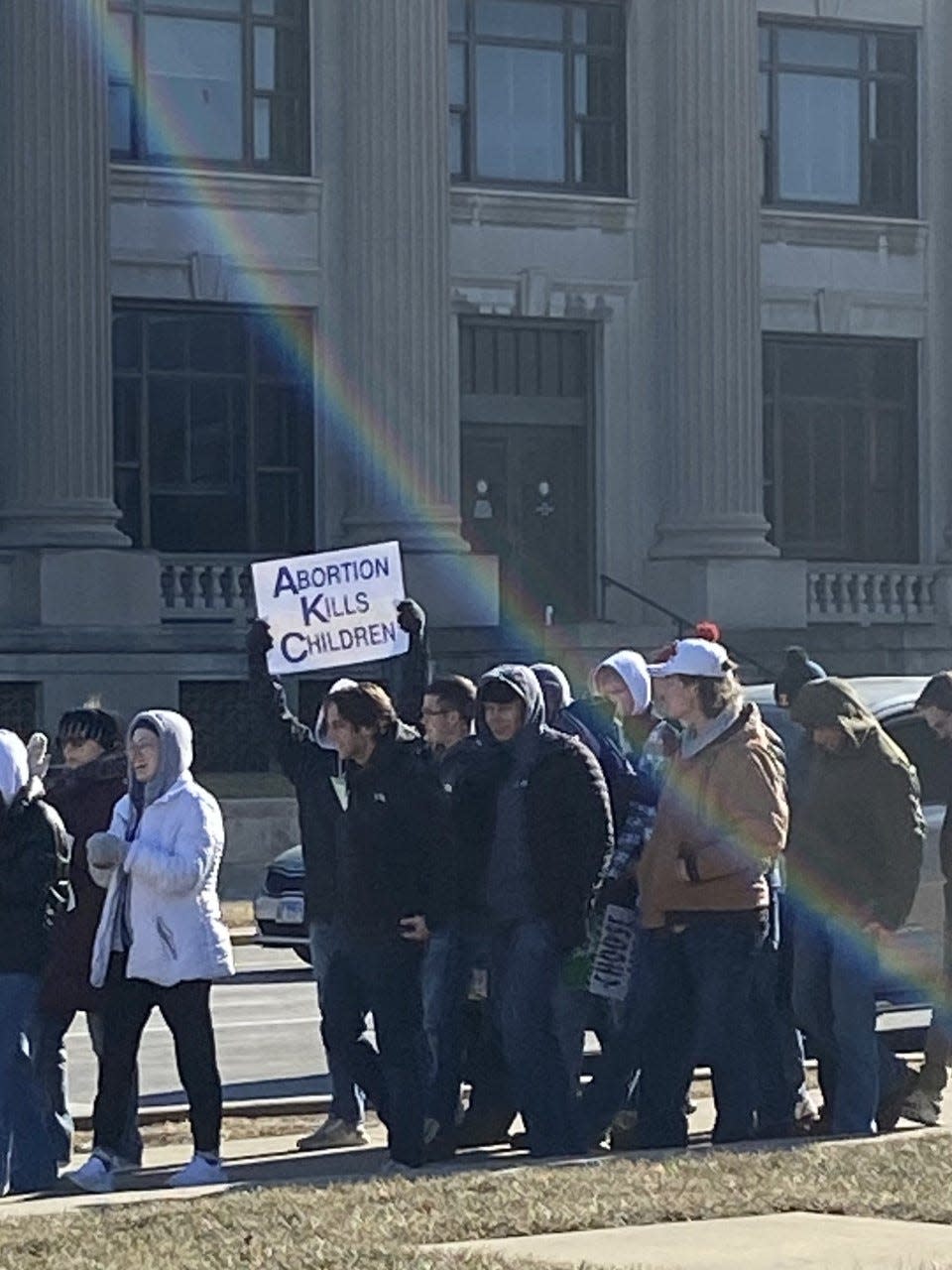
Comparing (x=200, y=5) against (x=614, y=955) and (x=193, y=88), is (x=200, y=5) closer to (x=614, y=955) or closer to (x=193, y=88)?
(x=193, y=88)

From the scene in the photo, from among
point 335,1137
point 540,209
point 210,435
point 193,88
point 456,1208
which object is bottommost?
point 335,1137

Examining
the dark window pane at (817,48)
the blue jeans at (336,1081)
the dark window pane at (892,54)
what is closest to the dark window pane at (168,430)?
the dark window pane at (817,48)

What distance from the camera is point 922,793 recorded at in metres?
16.1

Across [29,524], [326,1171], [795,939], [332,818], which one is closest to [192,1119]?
[326,1171]

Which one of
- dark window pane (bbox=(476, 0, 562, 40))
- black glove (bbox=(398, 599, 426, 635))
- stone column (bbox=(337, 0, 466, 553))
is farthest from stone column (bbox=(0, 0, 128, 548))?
black glove (bbox=(398, 599, 426, 635))

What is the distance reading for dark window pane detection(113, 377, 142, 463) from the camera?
38500mm

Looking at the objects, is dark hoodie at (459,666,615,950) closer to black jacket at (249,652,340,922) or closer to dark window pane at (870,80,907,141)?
black jacket at (249,652,340,922)

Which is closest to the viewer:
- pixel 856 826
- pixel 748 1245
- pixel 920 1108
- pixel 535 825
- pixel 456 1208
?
pixel 748 1245

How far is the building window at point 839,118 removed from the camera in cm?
→ 4266

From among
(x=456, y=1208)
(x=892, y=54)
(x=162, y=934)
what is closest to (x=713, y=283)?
(x=892, y=54)

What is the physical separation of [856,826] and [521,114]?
28.5m

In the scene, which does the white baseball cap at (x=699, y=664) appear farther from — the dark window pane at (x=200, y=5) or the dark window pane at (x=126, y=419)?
the dark window pane at (x=200, y=5)

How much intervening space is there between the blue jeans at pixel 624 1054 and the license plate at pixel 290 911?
7944 millimetres

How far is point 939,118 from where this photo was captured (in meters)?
43.3
